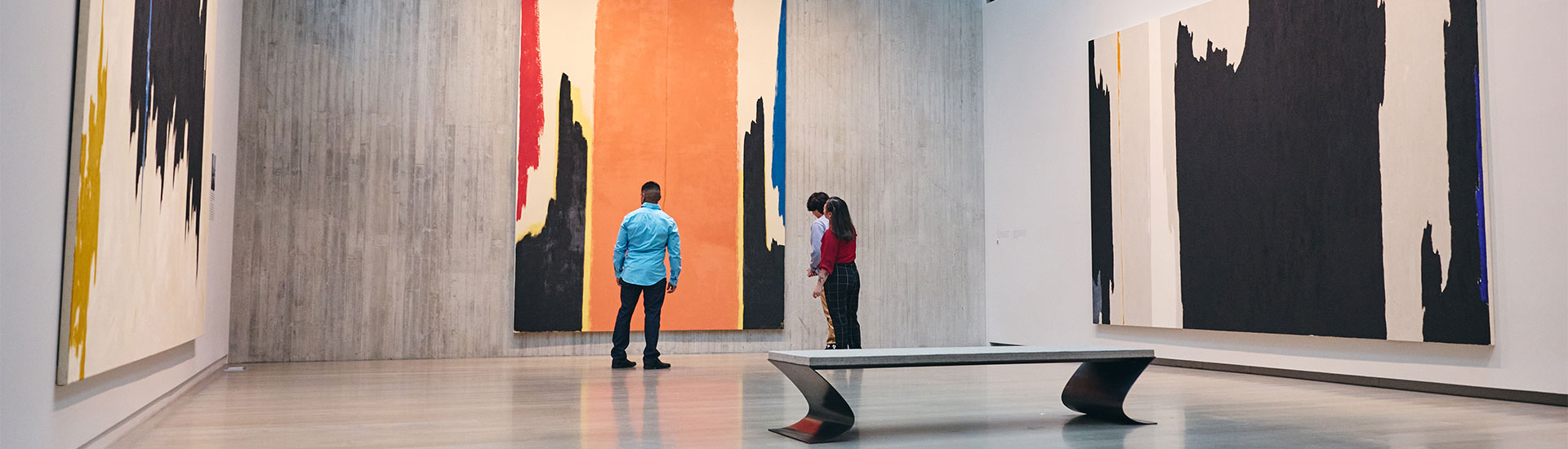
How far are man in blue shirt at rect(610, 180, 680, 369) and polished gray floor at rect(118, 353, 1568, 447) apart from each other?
0.52 meters

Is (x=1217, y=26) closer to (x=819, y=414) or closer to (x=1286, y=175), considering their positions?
(x=1286, y=175)

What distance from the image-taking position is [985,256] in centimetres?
998

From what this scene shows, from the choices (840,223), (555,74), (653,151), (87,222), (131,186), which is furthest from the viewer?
(653,151)

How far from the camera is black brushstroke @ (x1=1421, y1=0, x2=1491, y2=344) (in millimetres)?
5488

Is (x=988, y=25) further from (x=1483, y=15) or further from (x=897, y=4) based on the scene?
(x=1483, y=15)

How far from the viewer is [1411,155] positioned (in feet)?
19.2

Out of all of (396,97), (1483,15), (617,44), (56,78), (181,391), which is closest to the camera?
(56,78)

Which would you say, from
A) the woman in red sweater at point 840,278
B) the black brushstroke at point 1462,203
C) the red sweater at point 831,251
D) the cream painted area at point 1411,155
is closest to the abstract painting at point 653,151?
the woman in red sweater at point 840,278

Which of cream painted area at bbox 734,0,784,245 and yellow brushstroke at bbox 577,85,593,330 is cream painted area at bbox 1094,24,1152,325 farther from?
yellow brushstroke at bbox 577,85,593,330

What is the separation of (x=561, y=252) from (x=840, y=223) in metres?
2.80

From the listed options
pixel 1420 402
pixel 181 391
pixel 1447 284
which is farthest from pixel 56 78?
pixel 1447 284

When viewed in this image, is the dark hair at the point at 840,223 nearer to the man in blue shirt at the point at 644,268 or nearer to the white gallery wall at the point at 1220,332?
the man in blue shirt at the point at 644,268

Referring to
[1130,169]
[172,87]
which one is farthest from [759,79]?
[172,87]

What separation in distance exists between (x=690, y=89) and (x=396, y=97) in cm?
247
